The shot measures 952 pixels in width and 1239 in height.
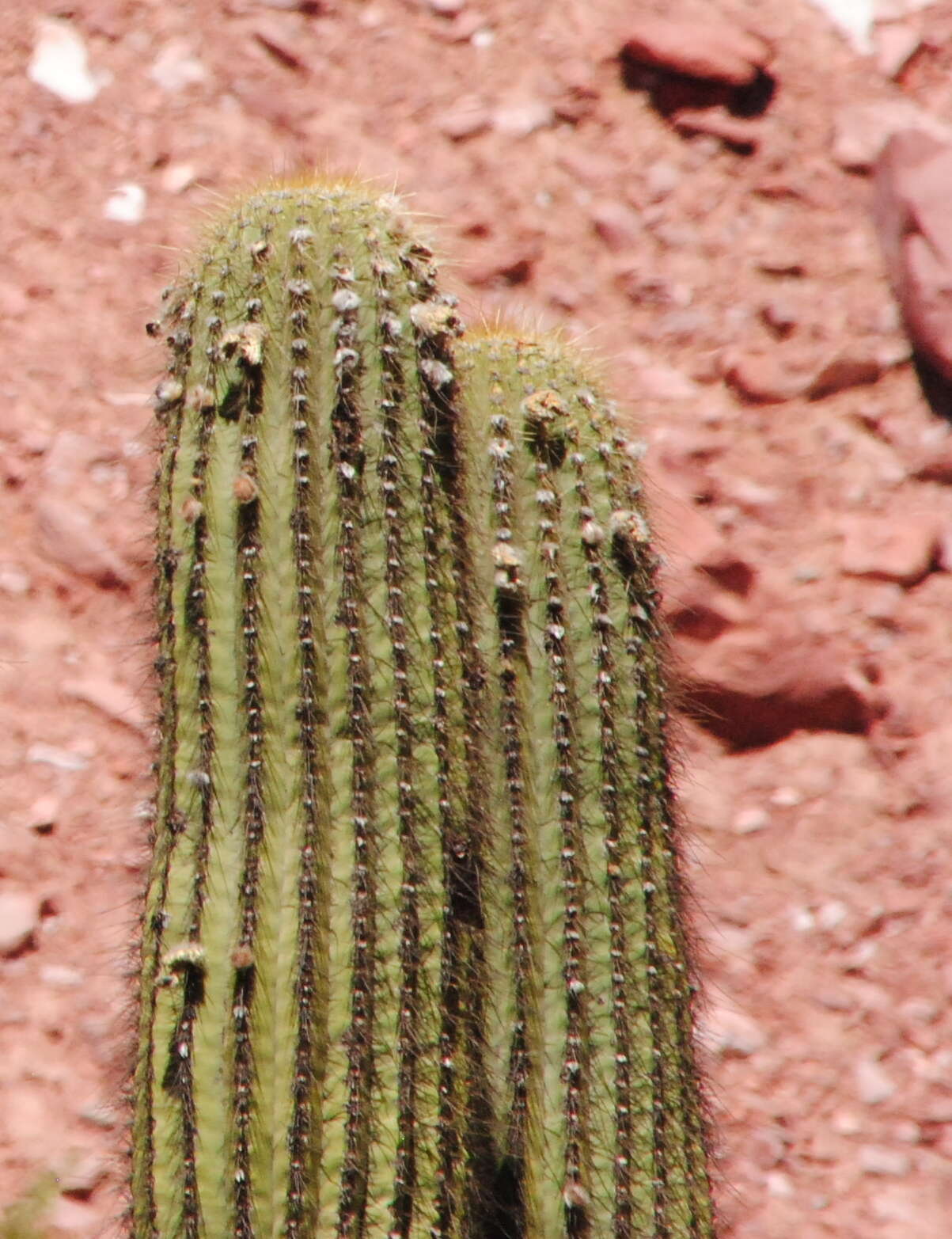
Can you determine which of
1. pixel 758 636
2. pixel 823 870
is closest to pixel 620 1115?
pixel 823 870

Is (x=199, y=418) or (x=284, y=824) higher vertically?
(x=199, y=418)

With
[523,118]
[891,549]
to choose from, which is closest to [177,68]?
[523,118]

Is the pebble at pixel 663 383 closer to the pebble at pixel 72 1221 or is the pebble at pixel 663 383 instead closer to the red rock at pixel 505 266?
the red rock at pixel 505 266

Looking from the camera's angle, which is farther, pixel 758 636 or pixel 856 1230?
pixel 758 636

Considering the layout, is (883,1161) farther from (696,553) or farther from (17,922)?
(17,922)

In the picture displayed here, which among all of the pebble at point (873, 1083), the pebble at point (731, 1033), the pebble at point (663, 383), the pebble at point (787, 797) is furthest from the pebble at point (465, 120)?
the pebble at point (873, 1083)

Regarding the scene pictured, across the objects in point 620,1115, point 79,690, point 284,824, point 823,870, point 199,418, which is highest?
point 199,418

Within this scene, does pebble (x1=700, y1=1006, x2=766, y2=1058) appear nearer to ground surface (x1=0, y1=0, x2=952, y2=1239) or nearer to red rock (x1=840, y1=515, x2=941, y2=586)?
ground surface (x1=0, y1=0, x2=952, y2=1239)

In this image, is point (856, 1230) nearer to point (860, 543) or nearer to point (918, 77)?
point (860, 543)
